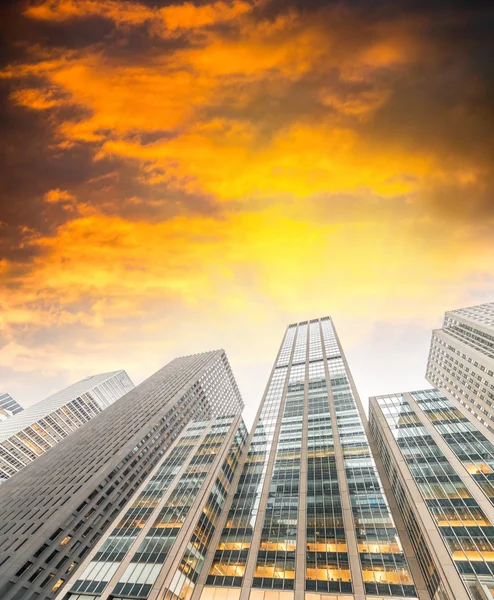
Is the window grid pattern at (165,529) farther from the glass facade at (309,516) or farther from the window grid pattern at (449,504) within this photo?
the window grid pattern at (449,504)

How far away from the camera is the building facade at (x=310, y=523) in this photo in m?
38.3

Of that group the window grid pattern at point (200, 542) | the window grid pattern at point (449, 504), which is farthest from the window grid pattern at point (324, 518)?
the window grid pattern at point (200, 542)

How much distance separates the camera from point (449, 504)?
4212 centimetres

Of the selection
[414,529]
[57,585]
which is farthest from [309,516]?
[57,585]

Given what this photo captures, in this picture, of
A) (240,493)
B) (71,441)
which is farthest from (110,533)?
(71,441)

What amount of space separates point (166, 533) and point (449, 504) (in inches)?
1788

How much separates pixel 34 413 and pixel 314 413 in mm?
163895

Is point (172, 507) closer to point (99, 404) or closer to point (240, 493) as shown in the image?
point (240, 493)

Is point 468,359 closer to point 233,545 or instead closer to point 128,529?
point 233,545

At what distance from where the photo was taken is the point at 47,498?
75812 mm

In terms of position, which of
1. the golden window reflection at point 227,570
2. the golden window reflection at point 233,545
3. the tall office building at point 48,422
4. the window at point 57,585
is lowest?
the window at point 57,585

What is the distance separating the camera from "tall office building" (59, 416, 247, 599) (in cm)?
4062

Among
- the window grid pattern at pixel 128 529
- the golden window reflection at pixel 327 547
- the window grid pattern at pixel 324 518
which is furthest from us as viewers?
the window grid pattern at pixel 128 529

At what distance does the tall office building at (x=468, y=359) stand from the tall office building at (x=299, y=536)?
46.7 m
